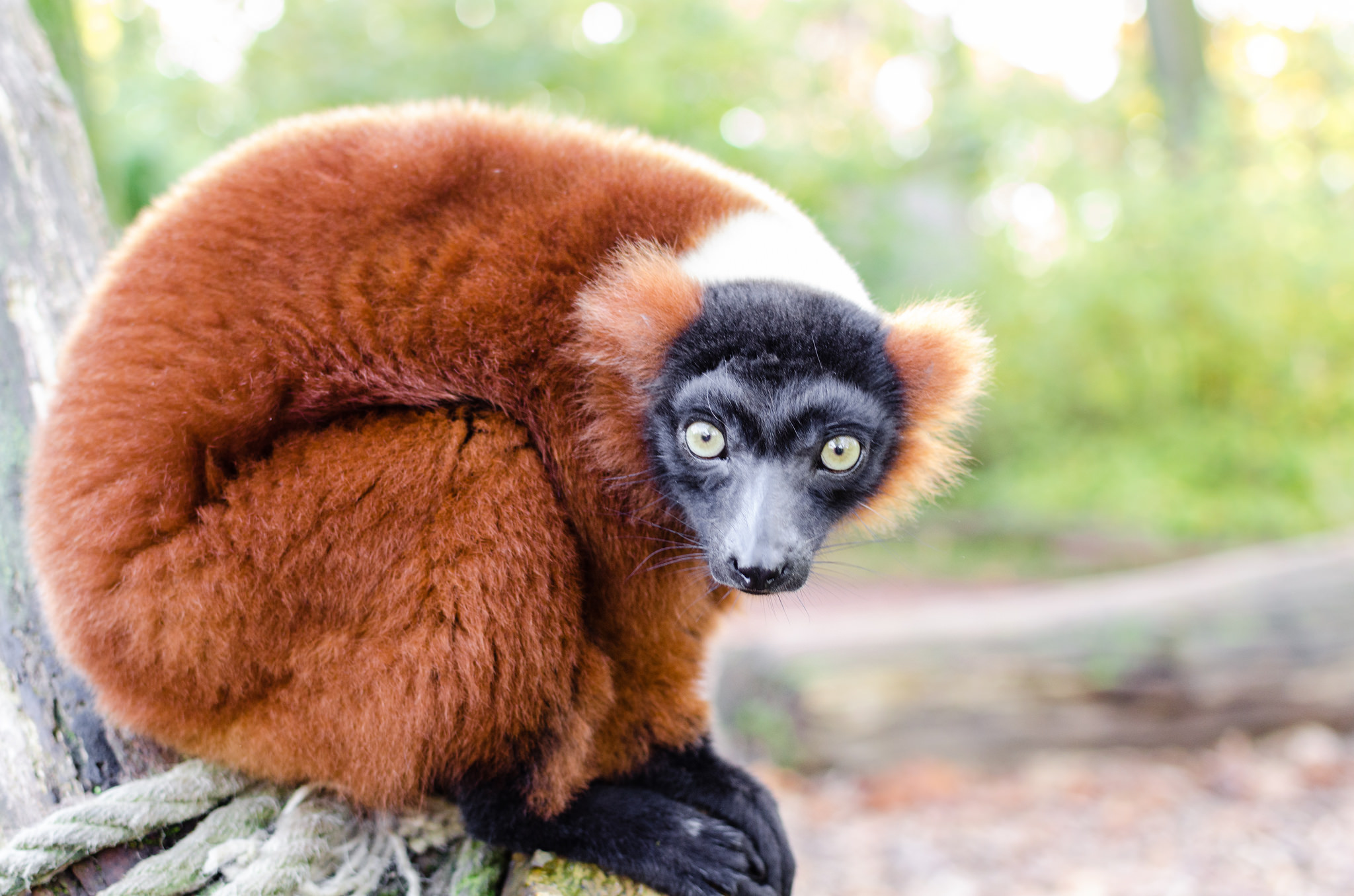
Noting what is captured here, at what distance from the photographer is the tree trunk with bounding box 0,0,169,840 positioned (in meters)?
2.32

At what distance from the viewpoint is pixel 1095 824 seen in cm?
510

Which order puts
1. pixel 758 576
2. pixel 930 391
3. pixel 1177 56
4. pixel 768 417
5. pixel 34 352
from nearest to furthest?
1. pixel 758 576
2. pixel 768 417
3. pixel 930 391
4. pixel 34 352
5. pixel 1177 56

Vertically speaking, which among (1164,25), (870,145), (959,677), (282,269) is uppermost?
(1164,25)

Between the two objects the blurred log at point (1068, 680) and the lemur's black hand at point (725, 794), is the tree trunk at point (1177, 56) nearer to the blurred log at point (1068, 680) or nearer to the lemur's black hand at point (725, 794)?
the blurred log at point (1068, 680)

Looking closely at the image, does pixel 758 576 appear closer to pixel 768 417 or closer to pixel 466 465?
pixel 768 417

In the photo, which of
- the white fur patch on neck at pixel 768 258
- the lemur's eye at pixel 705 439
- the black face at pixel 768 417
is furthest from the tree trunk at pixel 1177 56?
the lemur's eye at pixel 705 439

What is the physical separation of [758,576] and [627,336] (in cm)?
67

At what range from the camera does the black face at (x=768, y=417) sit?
2271 millimetres

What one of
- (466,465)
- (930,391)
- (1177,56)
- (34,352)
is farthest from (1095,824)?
(1177,56)

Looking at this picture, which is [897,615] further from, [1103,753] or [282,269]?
[282,269]

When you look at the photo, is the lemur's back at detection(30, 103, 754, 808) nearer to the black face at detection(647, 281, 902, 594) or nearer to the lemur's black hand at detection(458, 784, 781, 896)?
the lemur's black hand at detection(458, 784, 781, 896)

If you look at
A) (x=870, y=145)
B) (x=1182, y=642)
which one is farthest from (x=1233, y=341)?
(x=1182, y=642)

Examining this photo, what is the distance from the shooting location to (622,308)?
7.59ft

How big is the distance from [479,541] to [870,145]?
268 inches
